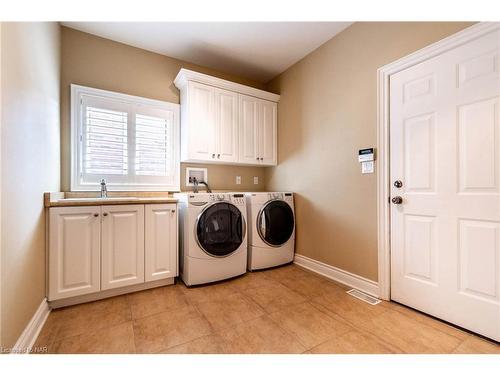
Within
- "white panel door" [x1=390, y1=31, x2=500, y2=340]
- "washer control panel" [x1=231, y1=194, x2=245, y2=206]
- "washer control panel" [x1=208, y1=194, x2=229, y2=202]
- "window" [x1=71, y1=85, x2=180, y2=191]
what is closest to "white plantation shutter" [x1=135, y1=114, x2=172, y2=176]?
"window" [x1=71, y1=85, x2=180, y2=191]

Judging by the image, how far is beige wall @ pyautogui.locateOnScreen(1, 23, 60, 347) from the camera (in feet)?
3.69

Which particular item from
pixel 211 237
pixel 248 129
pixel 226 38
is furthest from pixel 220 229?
pixel 226 38

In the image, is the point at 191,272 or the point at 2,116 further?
the point at 191,272

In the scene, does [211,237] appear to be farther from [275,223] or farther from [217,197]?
[275,223]

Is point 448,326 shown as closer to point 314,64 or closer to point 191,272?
point 191,272

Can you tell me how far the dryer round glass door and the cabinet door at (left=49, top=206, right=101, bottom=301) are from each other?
1572 mm

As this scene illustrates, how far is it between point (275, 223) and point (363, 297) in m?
1.13

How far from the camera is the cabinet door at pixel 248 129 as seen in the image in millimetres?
2943

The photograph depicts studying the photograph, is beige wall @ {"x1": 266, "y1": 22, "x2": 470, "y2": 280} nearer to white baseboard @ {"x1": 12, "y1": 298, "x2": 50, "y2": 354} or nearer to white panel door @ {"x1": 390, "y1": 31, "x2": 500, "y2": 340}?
white panel door @ {"x1": 390, "y1": 31, "x2": 500, "y2": 340}

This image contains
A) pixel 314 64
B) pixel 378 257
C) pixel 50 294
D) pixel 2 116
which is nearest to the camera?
pixel 2 116

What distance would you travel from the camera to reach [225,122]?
2.81 m
